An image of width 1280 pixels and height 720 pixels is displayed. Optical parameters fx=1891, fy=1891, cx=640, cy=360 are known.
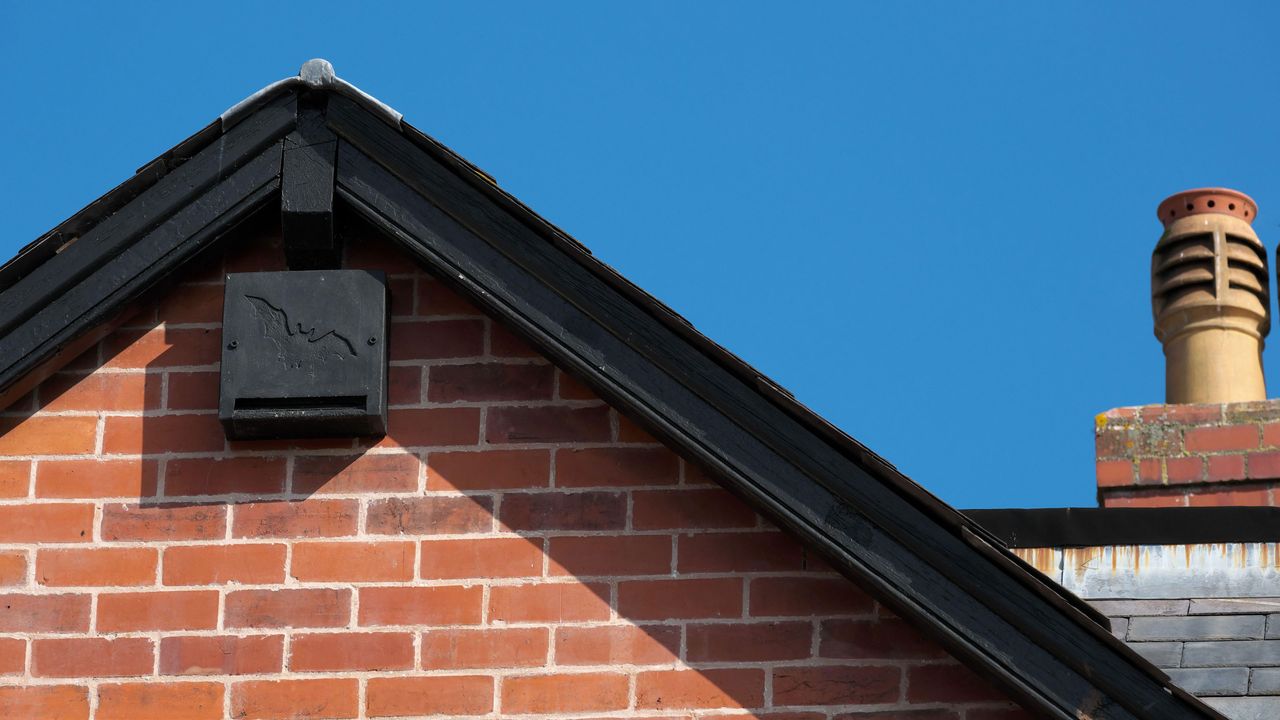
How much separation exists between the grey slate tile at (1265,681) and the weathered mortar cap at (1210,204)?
13.3 feet

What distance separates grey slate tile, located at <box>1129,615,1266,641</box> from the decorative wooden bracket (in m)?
2.82

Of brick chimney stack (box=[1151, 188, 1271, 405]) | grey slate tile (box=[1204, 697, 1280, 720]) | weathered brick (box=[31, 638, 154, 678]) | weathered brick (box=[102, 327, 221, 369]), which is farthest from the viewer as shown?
brick chimney stack (box=[1151, 188, 1271, 405])

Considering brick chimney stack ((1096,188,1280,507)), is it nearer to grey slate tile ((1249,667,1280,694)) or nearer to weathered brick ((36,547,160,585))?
grey slate tile ((1249,667,1280,694))

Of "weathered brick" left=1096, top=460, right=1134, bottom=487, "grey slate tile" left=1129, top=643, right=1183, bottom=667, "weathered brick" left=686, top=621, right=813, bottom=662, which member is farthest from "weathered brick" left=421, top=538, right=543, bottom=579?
"weathered brick" left=1096, top=460, right=1134, bottom=487

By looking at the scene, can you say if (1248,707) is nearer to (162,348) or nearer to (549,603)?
(549,603)

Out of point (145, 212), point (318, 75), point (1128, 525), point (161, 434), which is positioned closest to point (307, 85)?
point (318, 75)

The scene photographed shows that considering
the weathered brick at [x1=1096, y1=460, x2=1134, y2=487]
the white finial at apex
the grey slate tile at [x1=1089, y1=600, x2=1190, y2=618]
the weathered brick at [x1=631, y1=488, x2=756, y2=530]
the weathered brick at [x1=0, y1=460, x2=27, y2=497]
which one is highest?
the white finial at apex

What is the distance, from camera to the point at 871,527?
4.82 meters

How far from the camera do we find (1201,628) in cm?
603

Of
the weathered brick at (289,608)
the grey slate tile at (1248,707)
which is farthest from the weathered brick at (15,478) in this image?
the grey slate tile at (1248,707)

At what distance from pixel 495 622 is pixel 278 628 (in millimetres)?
575

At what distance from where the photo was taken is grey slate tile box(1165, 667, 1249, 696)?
18.9ft

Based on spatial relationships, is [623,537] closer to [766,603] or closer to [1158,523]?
[766,603]

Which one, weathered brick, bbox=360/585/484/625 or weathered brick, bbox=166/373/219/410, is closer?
weathered brick, bbox=360/585/484/625
